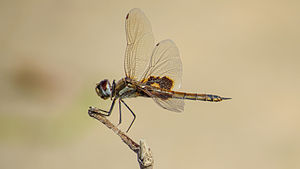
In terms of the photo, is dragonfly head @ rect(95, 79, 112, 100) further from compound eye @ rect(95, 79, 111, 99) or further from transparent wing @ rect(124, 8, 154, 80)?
transparent wing @ rect(124, 8, 154, 80)

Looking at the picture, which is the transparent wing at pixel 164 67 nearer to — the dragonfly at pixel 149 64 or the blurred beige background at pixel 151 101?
the dragonfly at pixel 149 64

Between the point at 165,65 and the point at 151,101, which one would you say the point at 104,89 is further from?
the point at 151,101

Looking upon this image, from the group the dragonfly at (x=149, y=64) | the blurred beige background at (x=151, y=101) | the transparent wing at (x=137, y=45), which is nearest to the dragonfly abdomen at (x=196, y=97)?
the dragonfly at (x=149, y=64)

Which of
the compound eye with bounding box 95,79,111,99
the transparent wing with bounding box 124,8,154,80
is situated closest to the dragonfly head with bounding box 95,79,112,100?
the compound eye with bounding box 95,79,111,99

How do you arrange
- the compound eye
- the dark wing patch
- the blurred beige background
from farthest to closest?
the blurred beige background, the dark wing patch, the compound eye

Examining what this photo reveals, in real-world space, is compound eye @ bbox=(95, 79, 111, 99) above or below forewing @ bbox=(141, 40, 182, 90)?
below
